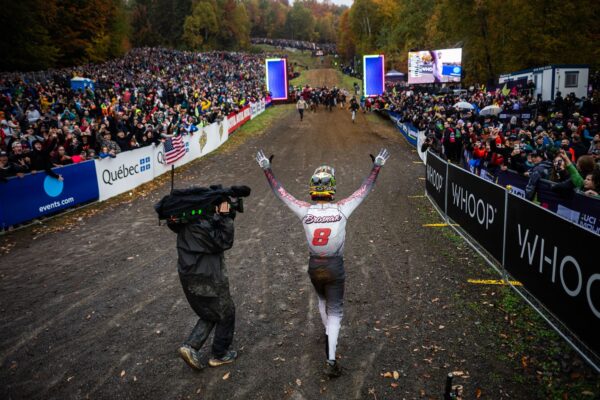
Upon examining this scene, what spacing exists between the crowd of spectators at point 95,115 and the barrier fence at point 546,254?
11718mm

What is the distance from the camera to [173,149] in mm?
19219

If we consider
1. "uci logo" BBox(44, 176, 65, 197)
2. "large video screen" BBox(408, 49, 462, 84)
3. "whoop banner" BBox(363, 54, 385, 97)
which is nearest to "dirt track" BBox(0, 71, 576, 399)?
"uci logo" BBox(44, 176, 65, 197)

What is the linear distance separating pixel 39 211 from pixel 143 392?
9.32 m

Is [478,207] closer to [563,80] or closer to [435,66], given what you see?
[563,80]

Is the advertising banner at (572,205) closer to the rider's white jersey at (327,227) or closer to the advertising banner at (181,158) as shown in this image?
the rider's white jersey at (327,227)

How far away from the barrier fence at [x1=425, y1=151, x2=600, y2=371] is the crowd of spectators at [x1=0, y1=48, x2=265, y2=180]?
1172cm

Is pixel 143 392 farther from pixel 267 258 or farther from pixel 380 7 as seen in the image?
pixel 380 7

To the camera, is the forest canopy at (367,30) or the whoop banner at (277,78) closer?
the forest canopy at (367,30)

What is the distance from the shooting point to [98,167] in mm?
14211

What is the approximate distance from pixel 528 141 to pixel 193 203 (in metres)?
12.6

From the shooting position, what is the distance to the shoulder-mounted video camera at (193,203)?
15.4 ft

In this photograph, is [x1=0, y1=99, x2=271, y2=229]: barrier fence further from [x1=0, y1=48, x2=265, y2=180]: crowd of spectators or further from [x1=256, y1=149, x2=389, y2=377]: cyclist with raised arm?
[x1=256, y1=149, x2=389, y2=377]: cyclist with raised arm

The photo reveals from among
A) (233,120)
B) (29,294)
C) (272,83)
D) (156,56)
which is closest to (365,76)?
(272,83)

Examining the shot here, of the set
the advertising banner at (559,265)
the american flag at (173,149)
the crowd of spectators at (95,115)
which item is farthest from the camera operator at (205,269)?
the american flag at (173,149)
